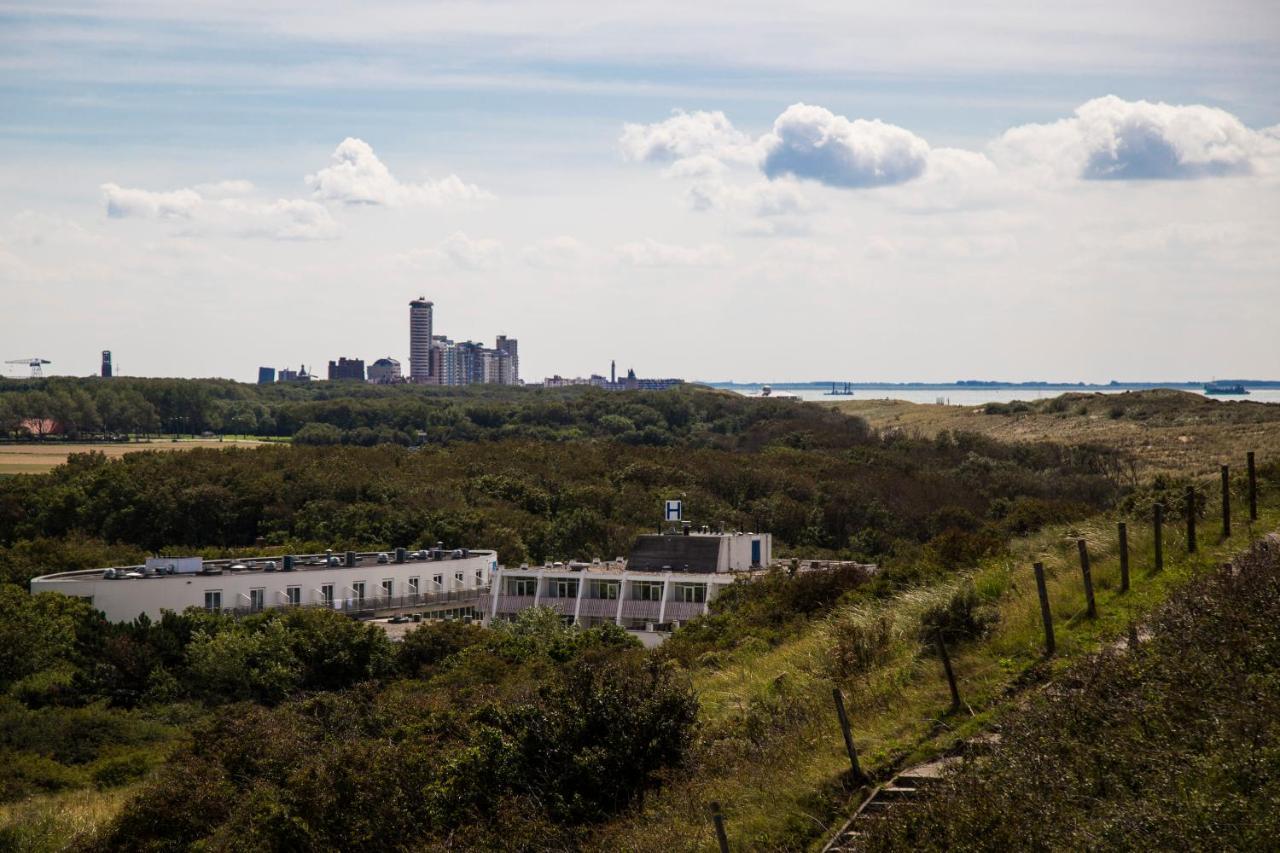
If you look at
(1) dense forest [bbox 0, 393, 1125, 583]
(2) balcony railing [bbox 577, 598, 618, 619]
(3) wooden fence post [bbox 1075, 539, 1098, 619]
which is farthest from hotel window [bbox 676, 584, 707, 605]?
Result: (3) wooden fence post [bbox 1075, 539, 1098, 619]

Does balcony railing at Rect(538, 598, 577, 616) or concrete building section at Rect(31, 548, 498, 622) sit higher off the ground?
concrete building section at Rect(31, 548, 498, 622)

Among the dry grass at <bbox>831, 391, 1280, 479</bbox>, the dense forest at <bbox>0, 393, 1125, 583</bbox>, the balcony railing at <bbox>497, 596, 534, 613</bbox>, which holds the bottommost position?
the balcony railing at <bbox>497, 596, 534, 613</bbox>

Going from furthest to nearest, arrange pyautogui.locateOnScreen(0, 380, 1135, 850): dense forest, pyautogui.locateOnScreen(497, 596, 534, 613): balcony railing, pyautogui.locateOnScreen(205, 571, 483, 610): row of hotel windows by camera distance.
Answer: pyautogui.locateOnScreen(497, 596, 534, 613): balcony railing
pyautogui.locateOnScreen(205, 571, 483, 610): row of hotel windows
pyautogui.locateOnScreen(0, 380, 1135, 850): dense forest

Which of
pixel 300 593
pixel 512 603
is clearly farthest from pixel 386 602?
pixel 512 603

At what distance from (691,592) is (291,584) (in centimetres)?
1668

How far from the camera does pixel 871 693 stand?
17.3 metres

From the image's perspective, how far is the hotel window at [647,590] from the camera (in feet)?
196

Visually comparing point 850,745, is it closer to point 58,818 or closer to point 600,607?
point 58,818

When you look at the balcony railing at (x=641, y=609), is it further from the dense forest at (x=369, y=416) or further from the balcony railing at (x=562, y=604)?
the dense forest at (x=369, y=416)

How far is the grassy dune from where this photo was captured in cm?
1424

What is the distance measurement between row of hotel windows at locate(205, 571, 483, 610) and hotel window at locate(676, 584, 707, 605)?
1206 centimetres

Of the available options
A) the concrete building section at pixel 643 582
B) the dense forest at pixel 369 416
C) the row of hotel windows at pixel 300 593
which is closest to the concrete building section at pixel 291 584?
the row of hotel windows at pixel 300 593

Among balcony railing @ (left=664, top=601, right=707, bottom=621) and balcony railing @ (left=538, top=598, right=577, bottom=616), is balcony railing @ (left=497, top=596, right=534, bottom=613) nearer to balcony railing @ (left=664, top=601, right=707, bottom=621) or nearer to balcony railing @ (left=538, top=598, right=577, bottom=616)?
balcony railing @ (left=538, top=598, right=577, bottom=616)

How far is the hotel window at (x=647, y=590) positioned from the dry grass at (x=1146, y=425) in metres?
39.0
